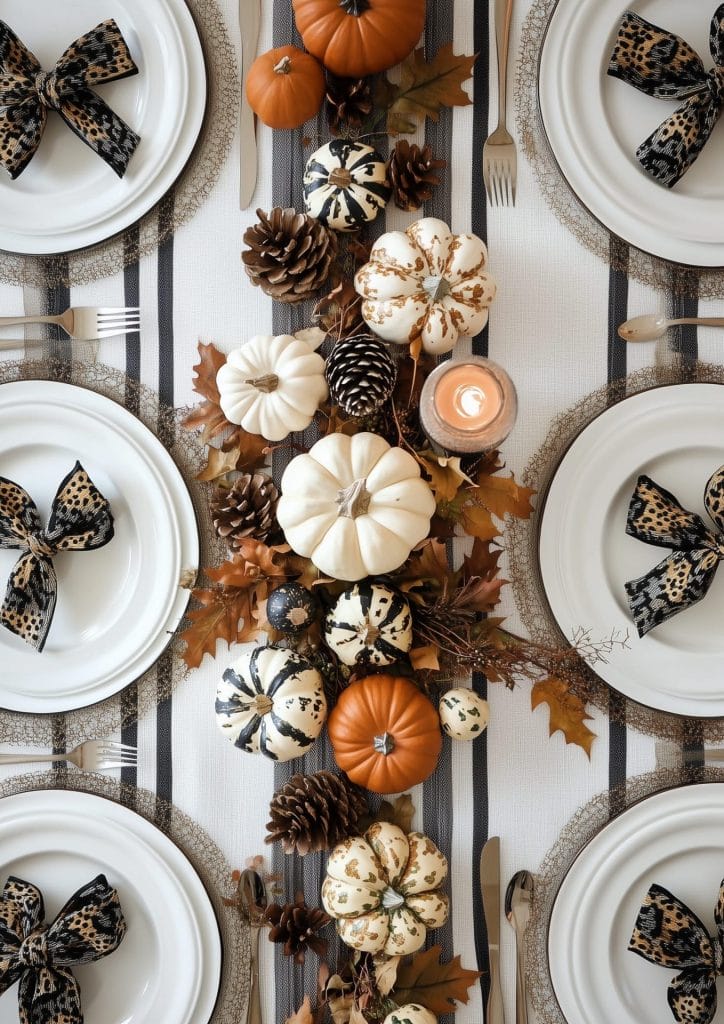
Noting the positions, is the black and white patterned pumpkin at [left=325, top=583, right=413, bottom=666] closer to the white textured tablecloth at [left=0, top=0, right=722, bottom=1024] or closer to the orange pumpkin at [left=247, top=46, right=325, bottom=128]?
the white textured tablecloth at [left=0, top=0, right=722, bottom=1024]

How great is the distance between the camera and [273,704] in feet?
3.69

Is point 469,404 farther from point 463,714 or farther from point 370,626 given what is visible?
point 463,714

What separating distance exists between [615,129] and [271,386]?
0.74 m

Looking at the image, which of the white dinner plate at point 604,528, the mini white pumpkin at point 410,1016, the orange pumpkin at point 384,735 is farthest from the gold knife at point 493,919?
the white dinner plate at point 604,528

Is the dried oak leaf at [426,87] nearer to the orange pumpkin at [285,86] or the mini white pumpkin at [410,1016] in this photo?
the orange pumpkin at [285,86]

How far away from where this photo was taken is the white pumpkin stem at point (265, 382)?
1.12 m

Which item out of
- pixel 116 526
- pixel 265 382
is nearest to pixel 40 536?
pixel 116 526

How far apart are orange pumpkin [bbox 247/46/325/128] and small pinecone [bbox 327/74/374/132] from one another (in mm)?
21

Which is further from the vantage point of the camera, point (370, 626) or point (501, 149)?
point (501, 149)

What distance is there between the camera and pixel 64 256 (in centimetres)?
127

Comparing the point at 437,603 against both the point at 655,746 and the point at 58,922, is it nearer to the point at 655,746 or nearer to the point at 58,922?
the point at 655,746

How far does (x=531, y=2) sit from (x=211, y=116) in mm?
568

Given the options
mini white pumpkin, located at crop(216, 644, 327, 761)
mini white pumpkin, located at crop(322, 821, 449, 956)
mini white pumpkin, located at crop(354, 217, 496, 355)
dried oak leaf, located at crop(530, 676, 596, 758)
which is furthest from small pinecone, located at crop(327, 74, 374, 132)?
mini white pumpkin, located at crop(322, 821, 449, 956)

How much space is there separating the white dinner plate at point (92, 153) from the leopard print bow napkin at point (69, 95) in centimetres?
4
